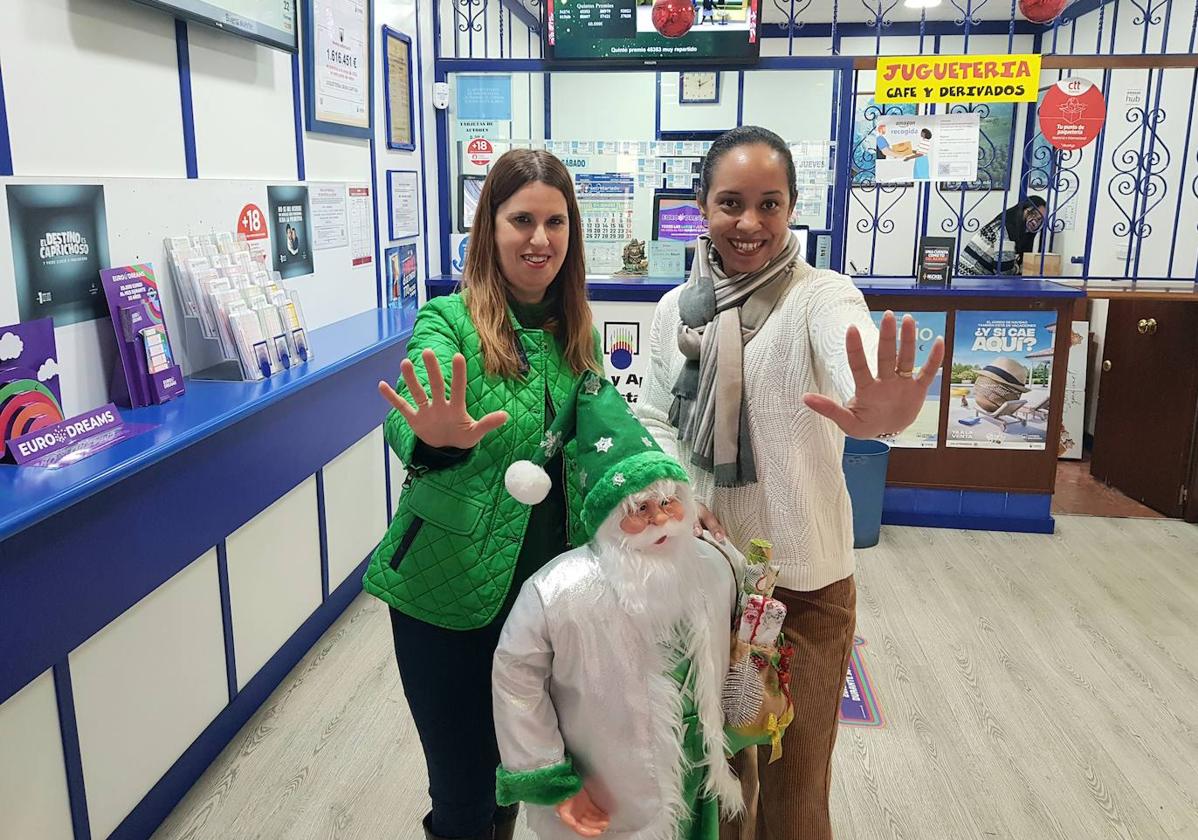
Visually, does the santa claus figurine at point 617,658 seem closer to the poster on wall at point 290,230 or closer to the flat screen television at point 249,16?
the flat screen television at point 249,16

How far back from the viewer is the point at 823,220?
4031mm

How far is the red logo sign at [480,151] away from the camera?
13.3 feet

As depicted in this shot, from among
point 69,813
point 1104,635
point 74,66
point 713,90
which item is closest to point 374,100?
point 74,66

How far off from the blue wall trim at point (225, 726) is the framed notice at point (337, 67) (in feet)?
5.40

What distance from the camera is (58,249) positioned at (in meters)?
1.76

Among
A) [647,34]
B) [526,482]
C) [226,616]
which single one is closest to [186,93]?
[226,616]

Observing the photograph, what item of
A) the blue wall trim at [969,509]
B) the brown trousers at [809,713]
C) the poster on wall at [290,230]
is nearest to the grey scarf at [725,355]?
the brown trousers at [809,713]

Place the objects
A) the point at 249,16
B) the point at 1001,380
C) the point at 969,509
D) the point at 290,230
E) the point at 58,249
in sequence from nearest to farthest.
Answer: the point at 58,249 < the point at 249,16 < the point at 290,230 < the point at 1001,380 < the point at 969,509

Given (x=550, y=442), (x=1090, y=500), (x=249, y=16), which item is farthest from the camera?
(x=1090, y=500)

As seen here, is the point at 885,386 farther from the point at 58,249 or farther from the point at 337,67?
the point at 337,67

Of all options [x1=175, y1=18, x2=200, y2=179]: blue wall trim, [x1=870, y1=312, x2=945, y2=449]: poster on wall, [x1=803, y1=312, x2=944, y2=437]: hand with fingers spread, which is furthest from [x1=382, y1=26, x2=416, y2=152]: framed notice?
[x1=803, y1=312, x2=944, y2=437]: hand with fingers spread

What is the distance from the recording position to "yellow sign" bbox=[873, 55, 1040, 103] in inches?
147

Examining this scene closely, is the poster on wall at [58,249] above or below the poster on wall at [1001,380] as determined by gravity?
above

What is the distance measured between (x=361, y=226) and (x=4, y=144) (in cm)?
165
